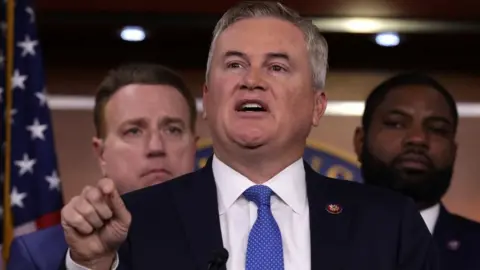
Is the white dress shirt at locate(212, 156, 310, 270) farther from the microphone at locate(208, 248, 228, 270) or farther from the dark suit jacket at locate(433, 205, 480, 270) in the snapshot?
the dark suit jacket at locate(433, 205, 480, 270)

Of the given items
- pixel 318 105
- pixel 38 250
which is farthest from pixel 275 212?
pixel 38 250

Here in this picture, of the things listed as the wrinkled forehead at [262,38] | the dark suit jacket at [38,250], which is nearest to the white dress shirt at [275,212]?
the wrinkled forehead at [262,38]

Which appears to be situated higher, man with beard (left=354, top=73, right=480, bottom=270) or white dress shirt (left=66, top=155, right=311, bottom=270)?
man with beard (left=354, top=73, right=480, bottom=270)

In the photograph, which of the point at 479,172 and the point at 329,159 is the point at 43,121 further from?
the point at 479,172

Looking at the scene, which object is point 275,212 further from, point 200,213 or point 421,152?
point 421,152

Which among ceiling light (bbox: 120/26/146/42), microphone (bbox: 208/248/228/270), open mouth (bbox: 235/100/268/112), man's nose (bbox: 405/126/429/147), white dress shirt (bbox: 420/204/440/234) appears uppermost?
ceiling light (bbox: 120/26/146/42)

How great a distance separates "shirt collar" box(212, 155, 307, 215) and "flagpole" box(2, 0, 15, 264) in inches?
37.8

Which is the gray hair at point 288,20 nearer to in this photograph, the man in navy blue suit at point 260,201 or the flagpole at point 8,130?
the man in navy blue suit at point 260,201

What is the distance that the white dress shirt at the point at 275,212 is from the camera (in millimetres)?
1797

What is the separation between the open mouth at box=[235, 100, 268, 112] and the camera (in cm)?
190

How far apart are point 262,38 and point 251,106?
6.1 inches

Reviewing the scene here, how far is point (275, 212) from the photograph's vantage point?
1866mm

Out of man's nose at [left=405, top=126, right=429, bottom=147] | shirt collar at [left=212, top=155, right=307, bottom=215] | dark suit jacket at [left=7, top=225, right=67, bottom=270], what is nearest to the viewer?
shirt collar at [left=212, top=155, right=307, bottom=215]

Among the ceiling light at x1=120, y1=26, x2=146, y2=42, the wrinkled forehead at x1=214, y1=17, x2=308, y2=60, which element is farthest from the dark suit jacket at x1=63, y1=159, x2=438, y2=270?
the ceiling light at x1=120, y1=26, x2=146, y2=42
